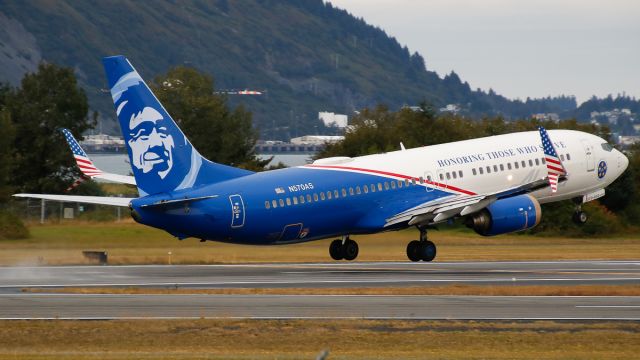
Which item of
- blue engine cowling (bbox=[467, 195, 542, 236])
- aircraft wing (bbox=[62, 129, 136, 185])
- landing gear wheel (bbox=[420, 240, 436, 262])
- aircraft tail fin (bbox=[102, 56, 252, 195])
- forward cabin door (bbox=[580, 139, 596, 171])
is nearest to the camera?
aircraft tail fin (bbox=[102, 56, 252, 195])

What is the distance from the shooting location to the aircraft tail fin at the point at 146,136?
4656 centimetres

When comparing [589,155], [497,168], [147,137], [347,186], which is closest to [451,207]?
[347,186]

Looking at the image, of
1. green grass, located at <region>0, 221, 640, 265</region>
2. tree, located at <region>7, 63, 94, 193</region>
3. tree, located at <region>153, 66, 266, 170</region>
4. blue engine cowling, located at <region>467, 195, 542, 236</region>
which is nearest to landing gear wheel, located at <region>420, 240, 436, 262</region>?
blue engine cowling, located at <region>467, 195, 542, 236</region>

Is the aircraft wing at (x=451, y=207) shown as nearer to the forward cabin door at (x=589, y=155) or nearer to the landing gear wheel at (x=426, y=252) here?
the landing gear wheel at (x=426, y=252)

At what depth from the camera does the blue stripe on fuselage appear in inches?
1869

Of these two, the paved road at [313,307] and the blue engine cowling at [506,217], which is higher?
the blue engine cowling at [506,217]

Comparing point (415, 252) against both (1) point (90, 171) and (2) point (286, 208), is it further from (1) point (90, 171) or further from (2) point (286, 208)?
(1) point (90, 171)

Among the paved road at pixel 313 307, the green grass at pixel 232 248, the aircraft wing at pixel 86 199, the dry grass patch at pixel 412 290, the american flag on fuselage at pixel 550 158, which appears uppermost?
the american flag on fuselage at pixel 550 158

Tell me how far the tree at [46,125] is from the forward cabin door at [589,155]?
5755cm

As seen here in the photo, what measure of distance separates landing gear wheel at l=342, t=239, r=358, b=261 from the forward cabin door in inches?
475

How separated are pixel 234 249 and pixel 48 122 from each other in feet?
186

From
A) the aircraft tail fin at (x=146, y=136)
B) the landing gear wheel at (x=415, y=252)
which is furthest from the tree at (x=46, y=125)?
the aircraft tail fin at (x=146, y=136)

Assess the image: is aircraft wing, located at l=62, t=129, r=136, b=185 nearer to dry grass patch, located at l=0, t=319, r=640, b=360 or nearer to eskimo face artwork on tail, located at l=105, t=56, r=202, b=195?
eskimo face artwork on tail, located at l=105, t=56, r=202, b=195

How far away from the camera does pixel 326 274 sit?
49719 mm
